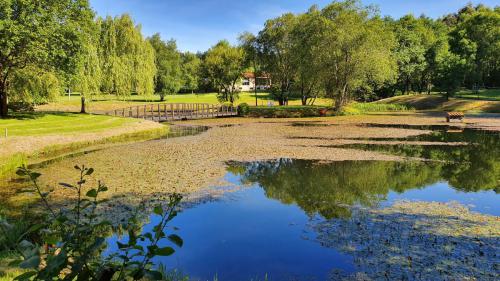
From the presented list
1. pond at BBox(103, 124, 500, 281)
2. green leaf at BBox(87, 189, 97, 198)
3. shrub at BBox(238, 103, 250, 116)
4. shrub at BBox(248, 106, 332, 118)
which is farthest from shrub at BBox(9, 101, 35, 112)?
green leaf at BBox(87, 189, 97, 198)

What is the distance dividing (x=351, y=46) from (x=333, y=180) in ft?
122

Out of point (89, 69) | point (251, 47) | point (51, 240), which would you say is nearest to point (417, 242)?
point (51, 240)

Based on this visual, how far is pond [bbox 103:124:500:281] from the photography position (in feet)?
28.9

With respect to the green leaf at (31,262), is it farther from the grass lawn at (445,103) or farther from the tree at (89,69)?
the grass lawn at (445,103)

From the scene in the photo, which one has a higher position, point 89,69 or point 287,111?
point 89,69

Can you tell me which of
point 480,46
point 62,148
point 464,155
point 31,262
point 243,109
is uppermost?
point 480,46

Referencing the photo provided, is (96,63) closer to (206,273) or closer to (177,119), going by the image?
(177,119)

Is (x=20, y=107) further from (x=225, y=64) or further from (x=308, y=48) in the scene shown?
(x=308, y=48)

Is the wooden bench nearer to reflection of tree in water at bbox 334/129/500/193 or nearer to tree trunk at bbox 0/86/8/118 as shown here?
reflection of tree in water at bbox 334/129/500/193

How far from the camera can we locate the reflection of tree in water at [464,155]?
1744 centimetres

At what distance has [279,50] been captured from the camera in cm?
5959

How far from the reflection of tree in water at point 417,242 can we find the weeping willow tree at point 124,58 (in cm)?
3888

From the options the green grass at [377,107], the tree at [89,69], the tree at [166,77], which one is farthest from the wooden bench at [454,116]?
the tree at [166,77]

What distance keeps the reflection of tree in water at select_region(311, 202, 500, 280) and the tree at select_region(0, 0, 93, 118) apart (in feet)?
85.4
